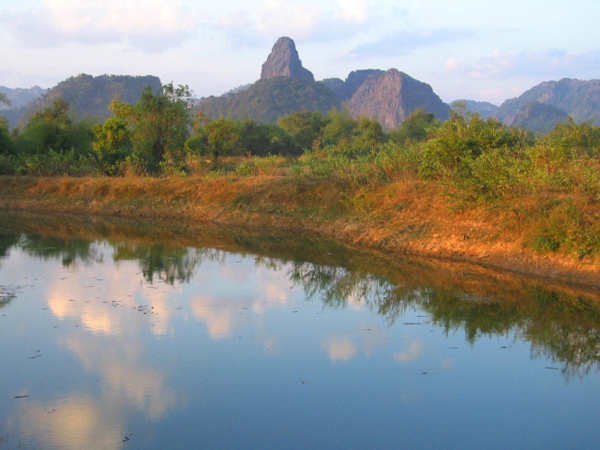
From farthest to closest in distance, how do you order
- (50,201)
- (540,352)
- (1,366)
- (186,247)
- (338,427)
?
(50,201) < (186,247) < (540,352) < (1,366) < (338,427)

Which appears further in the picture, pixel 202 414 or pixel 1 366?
pixel 1 366

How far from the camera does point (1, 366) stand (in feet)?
20.4

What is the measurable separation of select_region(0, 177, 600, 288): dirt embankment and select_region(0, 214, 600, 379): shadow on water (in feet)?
1.72

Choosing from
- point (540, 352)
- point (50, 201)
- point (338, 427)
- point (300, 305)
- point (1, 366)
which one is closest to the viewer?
point (338, 427)

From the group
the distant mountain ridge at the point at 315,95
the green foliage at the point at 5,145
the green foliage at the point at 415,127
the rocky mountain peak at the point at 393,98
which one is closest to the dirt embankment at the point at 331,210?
the green foliage at the point at 5,145

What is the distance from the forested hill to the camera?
8844 centimetres

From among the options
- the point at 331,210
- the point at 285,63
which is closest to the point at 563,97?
the point at 285,63

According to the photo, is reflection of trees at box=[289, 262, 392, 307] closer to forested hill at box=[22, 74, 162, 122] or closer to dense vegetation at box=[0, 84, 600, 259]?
dense vegetation at box=[0, 84, 600, 259]

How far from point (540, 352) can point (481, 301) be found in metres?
2.10

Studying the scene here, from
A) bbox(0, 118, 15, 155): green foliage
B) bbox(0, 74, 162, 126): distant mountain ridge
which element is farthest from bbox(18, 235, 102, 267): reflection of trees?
bbox(0, 74, 162, 126): distant mountain ridge

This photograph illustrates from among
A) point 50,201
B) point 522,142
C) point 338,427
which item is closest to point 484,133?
point 522,142

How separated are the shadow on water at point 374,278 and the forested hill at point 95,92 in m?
73.3

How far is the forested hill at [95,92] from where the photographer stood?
8844cm

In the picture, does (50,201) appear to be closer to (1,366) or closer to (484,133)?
(484,133)
